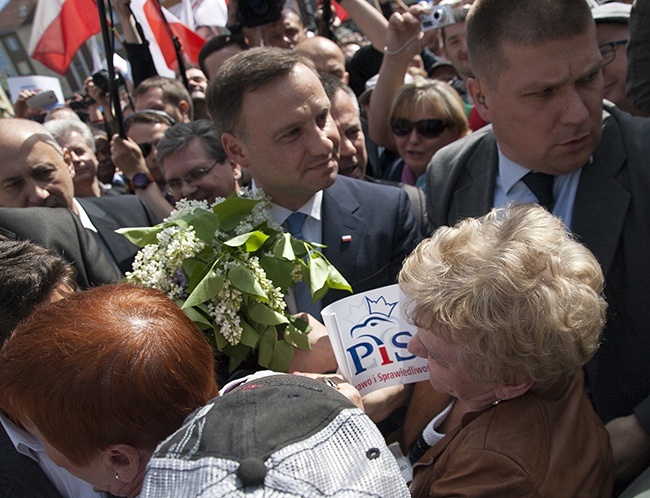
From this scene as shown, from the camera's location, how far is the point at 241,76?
2.58 m

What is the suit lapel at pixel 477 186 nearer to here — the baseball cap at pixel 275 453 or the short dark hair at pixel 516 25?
the short dark hair at pixel 516 25

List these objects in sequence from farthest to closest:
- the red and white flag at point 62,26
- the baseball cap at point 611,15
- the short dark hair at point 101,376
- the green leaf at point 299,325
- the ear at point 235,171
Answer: the red and white flag at point 62,26 < the ear at point 235,171 < the baseball cap at point 611,15 < the green leaf at point 299,325 < the short dark hair at point 101,376

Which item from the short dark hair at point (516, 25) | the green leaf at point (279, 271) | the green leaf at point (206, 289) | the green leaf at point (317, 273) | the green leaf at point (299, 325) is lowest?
the green leaf at point (299, 325)

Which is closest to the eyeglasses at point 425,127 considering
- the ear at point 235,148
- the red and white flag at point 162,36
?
the ear at point 235,148

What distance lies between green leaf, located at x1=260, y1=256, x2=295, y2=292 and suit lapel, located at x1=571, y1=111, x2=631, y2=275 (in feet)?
3.24

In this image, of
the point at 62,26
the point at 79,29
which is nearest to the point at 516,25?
the point at 79,29

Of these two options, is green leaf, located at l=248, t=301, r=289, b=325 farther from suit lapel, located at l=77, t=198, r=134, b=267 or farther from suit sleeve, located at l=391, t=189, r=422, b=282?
suit lapel, located at l=77, t=198, r=134, b=267

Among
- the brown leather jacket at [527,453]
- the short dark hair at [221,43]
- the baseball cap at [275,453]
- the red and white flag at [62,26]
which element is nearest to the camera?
the baseball cap at [275,453]

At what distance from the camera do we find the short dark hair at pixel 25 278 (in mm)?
1847

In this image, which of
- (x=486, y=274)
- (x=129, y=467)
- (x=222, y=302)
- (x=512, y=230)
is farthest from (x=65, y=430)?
(x=512, y=230)

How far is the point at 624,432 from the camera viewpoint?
6.23 feet

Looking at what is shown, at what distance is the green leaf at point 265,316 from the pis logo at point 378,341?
23cm

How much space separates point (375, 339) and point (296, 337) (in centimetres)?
27

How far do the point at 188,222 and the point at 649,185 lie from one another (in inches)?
60.7
